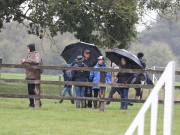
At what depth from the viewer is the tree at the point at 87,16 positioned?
26422 millimetres

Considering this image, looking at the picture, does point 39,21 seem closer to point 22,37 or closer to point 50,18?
point 50,18

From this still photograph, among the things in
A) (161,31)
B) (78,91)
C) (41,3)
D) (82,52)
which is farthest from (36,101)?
(161,31)

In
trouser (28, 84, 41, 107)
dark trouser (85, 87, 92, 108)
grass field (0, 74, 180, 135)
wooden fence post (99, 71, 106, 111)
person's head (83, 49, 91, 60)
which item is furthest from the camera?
person's head (83, 49, 91, 60)

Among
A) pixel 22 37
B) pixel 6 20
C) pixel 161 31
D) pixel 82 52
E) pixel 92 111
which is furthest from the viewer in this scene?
pixel 161 31

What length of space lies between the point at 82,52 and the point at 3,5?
10.9 meters

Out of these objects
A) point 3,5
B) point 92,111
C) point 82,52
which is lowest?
point 92,111

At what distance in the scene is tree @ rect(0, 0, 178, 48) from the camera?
1040 inches

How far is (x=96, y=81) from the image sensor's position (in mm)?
16031

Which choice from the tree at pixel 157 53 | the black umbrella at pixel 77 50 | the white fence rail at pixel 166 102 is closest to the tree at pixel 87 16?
the black umbrella at pixel 77 50

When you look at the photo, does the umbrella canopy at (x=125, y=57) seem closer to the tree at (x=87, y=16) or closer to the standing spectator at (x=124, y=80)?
the standing spectator at (x=124, y=80)

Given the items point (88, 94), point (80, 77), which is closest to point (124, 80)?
point (88, 94)

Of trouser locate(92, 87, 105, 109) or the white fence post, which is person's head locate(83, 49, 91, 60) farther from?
the white fence post

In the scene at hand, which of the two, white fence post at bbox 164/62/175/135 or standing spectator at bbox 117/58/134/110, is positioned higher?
white fence post at bbox 164/62/175/135

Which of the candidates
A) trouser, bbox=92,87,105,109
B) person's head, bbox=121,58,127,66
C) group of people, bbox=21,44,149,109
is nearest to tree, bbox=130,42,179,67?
person's head, bbox=121,58,127,66
